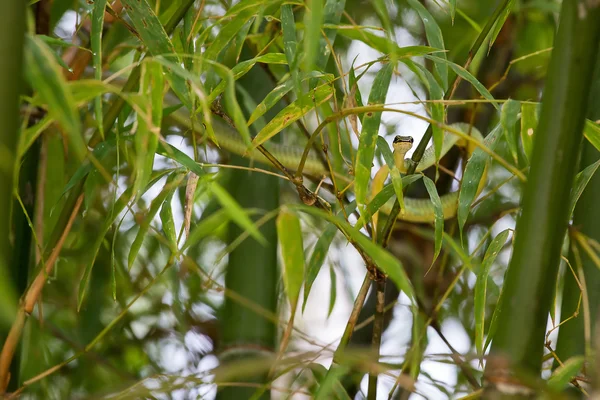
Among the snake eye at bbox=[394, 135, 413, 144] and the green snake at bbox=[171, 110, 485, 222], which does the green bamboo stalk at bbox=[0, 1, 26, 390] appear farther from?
the snake eye at bbox=[394, 135, 413, 144]

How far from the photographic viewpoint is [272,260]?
947mm

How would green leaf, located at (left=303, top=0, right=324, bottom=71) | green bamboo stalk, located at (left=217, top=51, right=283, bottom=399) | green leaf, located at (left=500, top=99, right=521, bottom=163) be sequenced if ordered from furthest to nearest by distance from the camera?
green bamboo stalk, located at (left=217, top=51, right=283, bottom=399) < green leaf, located at (left=500, top=99, right=521, bottom=163) < green leaf, located at (left=303, top=0, right=324, bottom=71)

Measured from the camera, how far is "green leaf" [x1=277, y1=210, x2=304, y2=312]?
499mm

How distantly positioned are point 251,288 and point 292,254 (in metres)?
0.42

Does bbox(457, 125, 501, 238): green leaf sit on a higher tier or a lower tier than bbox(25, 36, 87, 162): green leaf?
lower

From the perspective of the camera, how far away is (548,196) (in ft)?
1.45

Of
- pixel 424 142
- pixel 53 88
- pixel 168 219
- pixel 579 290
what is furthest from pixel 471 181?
pixel 53 88

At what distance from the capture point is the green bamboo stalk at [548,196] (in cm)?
44

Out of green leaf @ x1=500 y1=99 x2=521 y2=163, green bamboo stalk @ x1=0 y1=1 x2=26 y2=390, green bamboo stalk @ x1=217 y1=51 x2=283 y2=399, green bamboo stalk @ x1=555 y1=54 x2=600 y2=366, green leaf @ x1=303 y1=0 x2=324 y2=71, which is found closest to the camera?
green bamboo stalk @ x1=0 y1=1 x2=26 y2=390

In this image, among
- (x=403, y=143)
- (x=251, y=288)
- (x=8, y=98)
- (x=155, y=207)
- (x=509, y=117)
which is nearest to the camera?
(x=8, y=98)

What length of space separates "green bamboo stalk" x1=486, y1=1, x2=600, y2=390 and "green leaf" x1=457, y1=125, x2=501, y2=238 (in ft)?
0.65

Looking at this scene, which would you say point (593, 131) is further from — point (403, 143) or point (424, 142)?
point (403, 143)

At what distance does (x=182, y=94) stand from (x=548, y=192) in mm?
305

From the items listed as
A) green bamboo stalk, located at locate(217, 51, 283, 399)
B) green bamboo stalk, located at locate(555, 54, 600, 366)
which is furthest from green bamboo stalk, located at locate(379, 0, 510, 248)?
green bamboo stalk, located at locate(217, 51, 283, 399)
